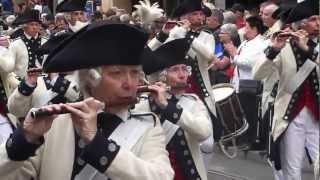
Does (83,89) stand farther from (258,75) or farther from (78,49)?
(258,75)

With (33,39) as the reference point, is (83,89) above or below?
above

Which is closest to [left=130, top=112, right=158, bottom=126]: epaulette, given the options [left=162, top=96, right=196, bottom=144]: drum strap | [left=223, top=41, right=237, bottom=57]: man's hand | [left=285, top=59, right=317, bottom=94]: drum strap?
[left=162, top=96, right=196, bottom=144]: drum strap

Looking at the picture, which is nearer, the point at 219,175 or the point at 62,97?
the point at 62,97

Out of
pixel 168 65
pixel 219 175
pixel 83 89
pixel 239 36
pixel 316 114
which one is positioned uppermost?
pixel 83 89

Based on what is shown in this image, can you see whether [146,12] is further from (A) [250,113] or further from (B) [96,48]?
(B) [96,48]

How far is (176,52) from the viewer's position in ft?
16.0

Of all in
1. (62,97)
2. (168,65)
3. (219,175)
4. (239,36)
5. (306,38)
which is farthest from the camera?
(239,36)

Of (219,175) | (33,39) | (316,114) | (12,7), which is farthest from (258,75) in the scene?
(12,7)

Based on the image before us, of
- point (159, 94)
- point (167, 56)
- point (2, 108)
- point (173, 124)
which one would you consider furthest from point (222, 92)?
point (159, 94)

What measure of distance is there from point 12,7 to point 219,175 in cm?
1914

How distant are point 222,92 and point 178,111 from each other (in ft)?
12.8

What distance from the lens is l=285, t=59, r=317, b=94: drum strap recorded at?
654 cm

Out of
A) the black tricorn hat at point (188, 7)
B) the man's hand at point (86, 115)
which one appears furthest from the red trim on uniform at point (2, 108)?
the man's hand at point (86, 115)

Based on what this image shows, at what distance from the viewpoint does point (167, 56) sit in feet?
15.9
